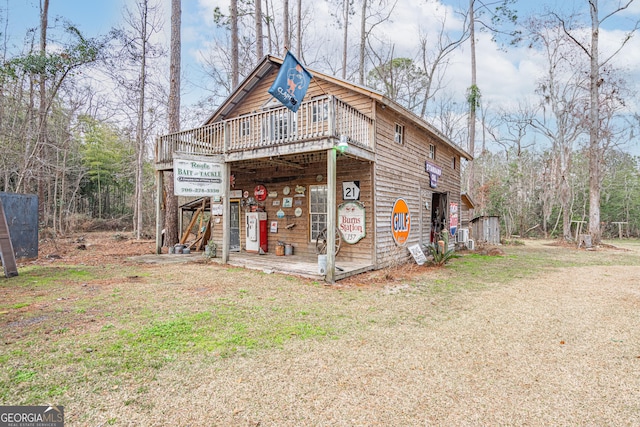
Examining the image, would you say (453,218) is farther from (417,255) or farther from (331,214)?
(331,214)

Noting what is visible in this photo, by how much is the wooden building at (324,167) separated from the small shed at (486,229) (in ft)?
16.7

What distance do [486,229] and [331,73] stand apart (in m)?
14.4

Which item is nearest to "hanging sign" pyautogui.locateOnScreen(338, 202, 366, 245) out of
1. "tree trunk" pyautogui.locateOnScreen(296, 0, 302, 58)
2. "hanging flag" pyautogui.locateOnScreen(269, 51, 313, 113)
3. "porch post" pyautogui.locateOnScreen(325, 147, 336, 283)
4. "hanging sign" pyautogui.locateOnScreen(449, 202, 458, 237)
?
"porch post" pyautogui.locateOnScreen(325, 147, 336, 283)

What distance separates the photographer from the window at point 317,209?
32.6ft

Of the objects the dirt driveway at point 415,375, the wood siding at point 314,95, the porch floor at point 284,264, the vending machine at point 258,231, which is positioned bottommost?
the dirt driveway at point 415,375

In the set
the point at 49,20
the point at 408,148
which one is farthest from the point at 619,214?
the point at 49,20

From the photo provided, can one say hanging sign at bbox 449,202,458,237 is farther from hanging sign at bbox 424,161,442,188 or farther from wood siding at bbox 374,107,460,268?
hanging sign at bbox 424,161,442,188

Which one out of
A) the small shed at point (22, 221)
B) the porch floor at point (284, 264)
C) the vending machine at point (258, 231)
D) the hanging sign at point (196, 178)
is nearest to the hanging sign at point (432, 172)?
the porch floor at point (284, 264)

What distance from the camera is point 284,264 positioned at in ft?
28.6

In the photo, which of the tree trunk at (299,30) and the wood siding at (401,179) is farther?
the tree trunk at (299,30)

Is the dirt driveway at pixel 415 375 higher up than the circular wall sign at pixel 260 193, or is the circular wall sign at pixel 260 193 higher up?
the circular wall sign at pixel 260 193

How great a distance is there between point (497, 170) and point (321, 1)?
74.0 ft

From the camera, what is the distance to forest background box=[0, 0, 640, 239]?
1338cm

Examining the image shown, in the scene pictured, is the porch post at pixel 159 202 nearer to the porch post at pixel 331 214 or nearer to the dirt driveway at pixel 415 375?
the dirt driveway at pixel 415 375
